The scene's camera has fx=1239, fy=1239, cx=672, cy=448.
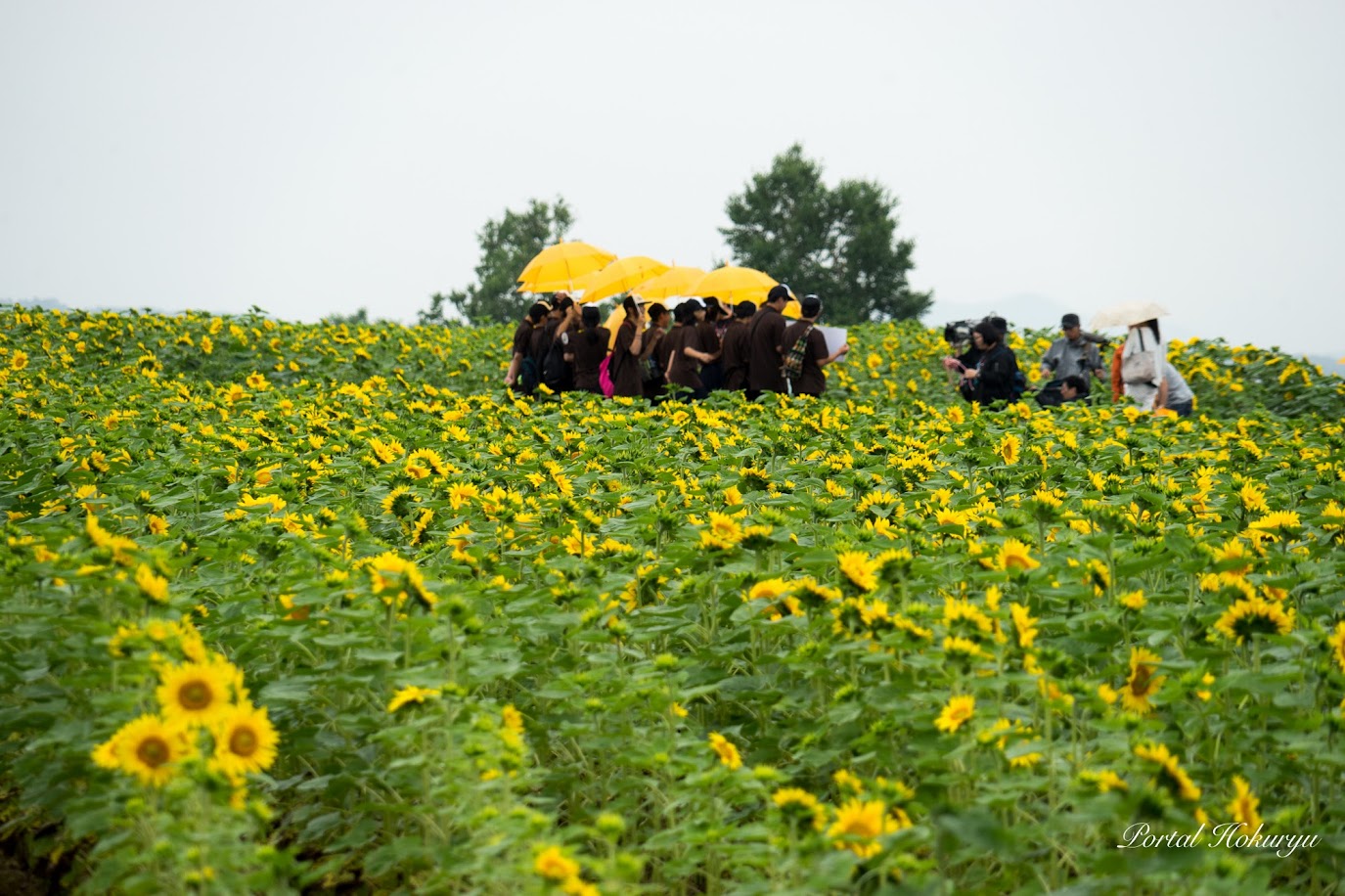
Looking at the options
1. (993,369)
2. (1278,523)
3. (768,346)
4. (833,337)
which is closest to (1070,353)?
(993,369)

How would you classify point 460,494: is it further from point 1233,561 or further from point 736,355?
point 736,355

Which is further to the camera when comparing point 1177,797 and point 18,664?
point 18,664

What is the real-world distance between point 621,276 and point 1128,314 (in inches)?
210

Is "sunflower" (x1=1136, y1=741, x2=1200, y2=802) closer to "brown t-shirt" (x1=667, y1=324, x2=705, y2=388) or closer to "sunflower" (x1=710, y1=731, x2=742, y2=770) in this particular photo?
"sunflower" (x1=710, y1=731, x2=742, y2=770)

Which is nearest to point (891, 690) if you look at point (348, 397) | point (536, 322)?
point (348, 397)

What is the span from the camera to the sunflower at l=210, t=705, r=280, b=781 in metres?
2.51

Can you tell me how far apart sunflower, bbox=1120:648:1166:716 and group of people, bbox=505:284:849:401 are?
633 centimetres

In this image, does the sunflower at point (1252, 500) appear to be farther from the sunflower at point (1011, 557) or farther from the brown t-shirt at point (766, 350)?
the brown t-shirt at point (766, 350)

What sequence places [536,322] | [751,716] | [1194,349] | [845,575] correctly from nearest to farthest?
[845,575] < [751,716] < [536,322] < [1194,349]

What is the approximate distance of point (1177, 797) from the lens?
2254 mm

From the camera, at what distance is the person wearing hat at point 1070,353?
1035 cm

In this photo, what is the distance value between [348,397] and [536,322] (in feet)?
8.67

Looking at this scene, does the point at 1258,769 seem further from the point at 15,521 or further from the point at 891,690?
the point at 15,521

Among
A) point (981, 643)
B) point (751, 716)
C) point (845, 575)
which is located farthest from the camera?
point (751, 716)
